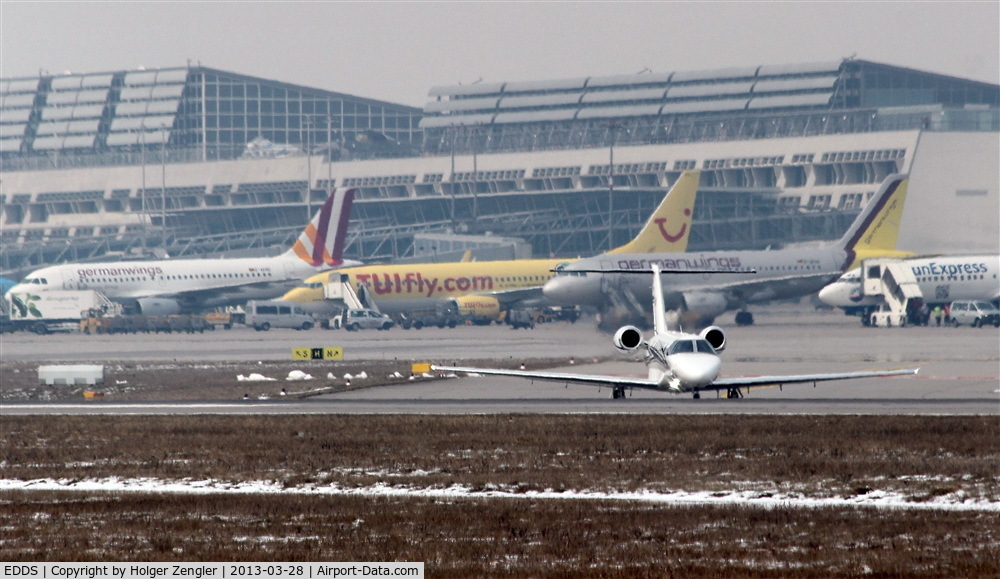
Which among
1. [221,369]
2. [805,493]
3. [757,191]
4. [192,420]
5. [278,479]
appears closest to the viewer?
[805,493]

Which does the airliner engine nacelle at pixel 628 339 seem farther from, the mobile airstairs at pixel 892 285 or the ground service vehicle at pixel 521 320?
the ground service vehicle at pixel 521 320

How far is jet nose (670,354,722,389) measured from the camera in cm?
3306

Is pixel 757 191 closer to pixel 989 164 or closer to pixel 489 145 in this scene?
pixel 989 164

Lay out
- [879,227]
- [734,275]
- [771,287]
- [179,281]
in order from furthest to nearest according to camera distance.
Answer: [179,281] < [879,227] < [734,275] < [771,287]

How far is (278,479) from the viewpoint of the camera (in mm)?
23141

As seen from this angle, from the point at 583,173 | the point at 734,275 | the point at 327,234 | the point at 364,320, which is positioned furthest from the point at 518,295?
the point at 583,173

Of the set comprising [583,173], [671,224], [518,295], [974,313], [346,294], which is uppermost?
[583,173]

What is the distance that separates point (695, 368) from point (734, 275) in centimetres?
4803

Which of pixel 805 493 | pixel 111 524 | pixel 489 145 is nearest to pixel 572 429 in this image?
pixel 805 493

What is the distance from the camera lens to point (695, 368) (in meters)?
33.1

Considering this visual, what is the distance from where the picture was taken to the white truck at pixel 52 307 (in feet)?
298

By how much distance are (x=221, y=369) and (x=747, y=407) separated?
81.8 feet

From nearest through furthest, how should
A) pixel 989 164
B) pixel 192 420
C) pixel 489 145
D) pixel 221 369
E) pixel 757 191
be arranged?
1. pixel 192 420
2. pixel 221 369
3. pixel 989 164
4. pixel 757 191
5. pixel 489 145

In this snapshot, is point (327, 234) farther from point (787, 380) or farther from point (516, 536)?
point (516, 536)
